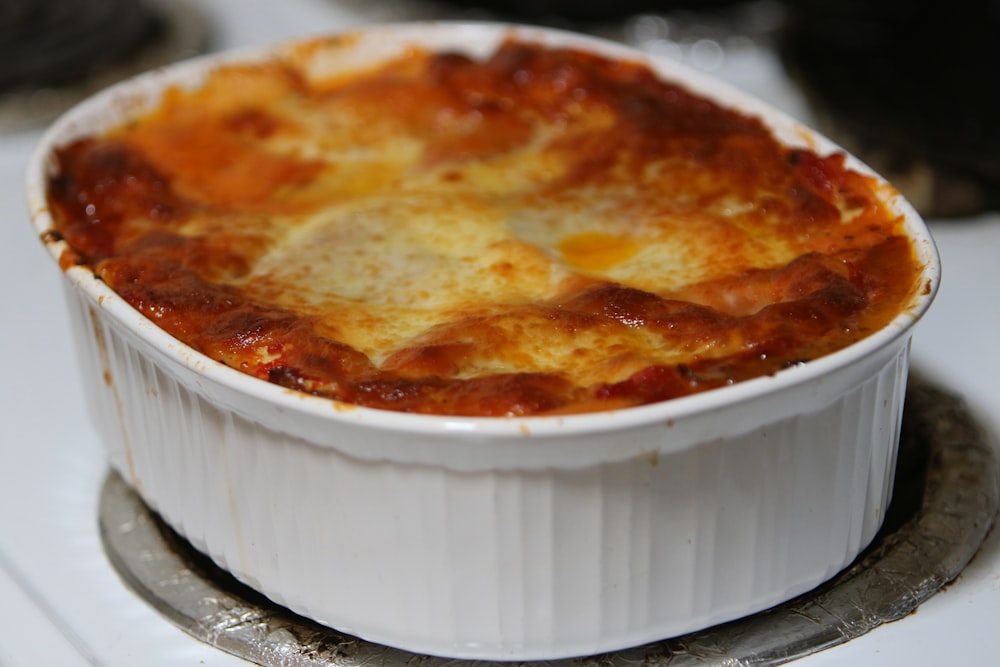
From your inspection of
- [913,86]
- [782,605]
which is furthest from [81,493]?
[913,86]

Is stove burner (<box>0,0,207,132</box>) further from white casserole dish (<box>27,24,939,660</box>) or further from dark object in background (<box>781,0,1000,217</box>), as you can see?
white casserole dish (<box>27,24,939,660</box>)

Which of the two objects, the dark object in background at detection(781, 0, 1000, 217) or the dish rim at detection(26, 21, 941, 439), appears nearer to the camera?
the dish rim at detection(26, 21, 941, 439)

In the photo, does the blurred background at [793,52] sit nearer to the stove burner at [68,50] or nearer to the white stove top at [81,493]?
the stove burner at [68,50]

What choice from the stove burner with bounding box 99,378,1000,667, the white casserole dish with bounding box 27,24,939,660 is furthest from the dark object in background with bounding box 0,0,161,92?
the white casserole dish with bounding box 27,24,939,660

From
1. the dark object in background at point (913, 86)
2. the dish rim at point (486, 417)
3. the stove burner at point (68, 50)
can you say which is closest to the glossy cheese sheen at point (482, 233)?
the dish rim at point (486, 417)

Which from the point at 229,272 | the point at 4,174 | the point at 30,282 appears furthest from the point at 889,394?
the point at 4,174

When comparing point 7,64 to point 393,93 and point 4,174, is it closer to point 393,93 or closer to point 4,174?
point 4,174
